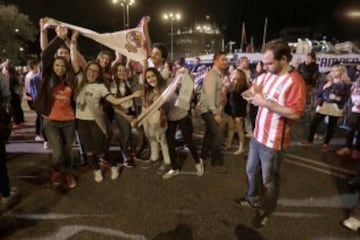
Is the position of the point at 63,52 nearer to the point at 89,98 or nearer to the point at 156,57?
the point at 89,98

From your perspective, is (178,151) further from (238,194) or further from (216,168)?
(238,194)

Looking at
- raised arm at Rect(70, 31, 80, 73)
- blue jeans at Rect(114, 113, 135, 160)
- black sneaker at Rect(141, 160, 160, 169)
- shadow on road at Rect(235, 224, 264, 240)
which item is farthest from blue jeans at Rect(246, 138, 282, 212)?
raised arm at Rect(70, 31, 80, 73)

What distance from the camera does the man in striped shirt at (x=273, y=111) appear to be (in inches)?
110

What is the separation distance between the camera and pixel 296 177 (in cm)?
470

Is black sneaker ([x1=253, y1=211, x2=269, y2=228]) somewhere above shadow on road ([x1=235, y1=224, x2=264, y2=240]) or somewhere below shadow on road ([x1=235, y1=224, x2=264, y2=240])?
above

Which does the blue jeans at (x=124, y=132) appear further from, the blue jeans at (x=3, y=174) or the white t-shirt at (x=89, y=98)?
the blue jeans at (x=3, y=174)

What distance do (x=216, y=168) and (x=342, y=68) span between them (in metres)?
3.35

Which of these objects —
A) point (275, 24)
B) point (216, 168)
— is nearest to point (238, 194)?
point (216, 168)

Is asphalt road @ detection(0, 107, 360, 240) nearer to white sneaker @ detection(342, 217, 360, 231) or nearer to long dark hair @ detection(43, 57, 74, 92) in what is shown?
white sneaker @ detection(342, 217, 360, 231)

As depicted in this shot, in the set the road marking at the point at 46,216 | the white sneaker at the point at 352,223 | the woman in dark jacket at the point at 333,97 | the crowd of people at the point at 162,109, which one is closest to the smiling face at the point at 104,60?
the crowd of people at the point at 162,109

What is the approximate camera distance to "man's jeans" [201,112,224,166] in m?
4.66

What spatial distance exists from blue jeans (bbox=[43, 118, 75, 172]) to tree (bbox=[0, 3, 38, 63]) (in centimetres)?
3771

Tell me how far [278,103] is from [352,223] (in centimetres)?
165

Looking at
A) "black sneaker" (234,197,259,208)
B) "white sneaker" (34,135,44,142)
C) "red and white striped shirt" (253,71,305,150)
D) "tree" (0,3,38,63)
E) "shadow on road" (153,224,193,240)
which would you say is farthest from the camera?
"tree" (0,3,38,63)
